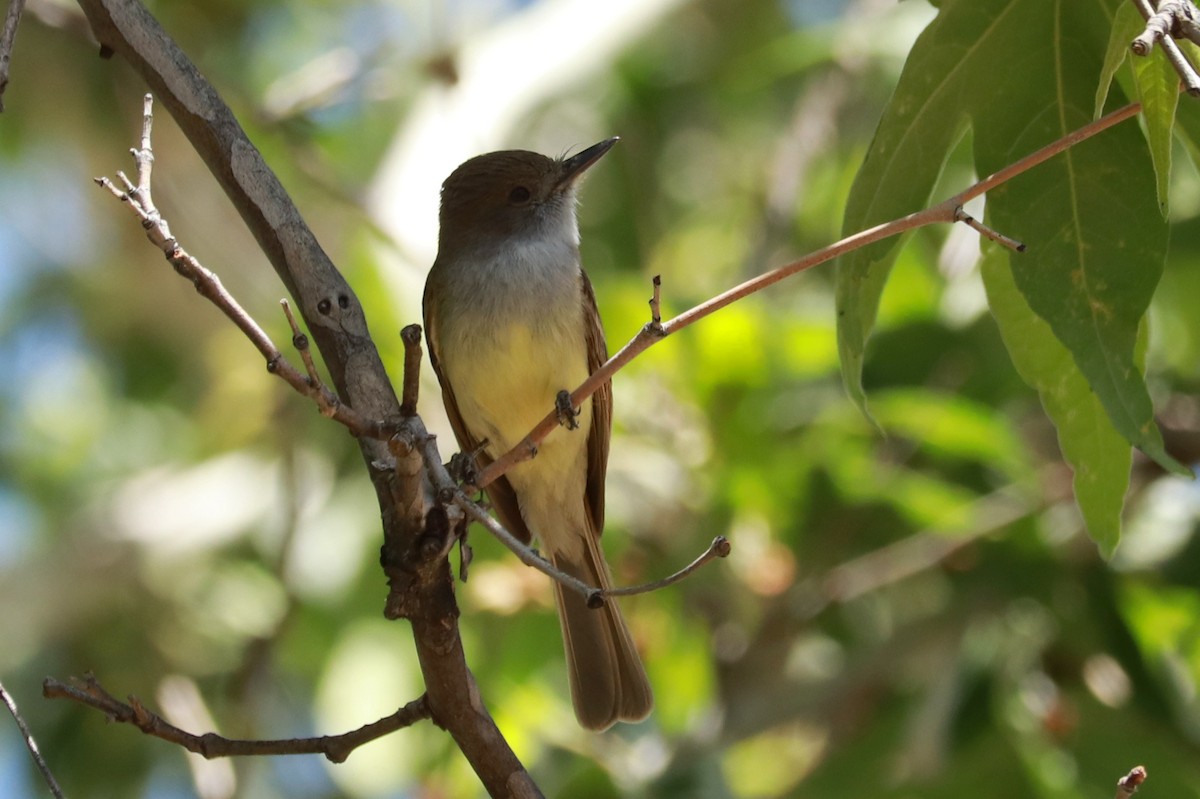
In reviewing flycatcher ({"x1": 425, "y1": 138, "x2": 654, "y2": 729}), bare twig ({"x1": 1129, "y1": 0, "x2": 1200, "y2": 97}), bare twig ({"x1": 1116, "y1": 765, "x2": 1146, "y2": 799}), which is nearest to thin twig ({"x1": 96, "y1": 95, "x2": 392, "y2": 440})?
bare twig ({"x1": 1129, "y1": 0, "x2": 1200, "y2": 97})

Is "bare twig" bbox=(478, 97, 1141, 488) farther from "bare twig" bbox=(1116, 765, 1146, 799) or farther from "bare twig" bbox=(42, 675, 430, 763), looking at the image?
"bare twig" bbox=(1116, 765, 1146, 799)

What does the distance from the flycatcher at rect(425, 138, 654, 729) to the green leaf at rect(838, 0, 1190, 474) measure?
153 centimetres

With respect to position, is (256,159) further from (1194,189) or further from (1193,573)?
(1194,189)

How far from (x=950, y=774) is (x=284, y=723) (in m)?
3.81

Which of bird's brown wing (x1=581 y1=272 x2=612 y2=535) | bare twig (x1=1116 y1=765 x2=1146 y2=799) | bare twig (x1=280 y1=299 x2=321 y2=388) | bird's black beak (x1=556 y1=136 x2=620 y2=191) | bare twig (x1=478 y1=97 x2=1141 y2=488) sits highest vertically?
bird's black beak (x1=556 y1=136 x2=620 y2=191)

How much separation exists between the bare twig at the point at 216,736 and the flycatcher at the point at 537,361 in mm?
1512

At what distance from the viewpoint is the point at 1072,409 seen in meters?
2.85

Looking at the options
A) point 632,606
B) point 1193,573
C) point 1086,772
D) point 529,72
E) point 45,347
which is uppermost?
point 45,347

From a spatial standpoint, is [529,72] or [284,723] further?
[284,723]

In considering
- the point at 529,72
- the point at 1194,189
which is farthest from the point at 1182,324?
the point at 529,72

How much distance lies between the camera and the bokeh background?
524 cm

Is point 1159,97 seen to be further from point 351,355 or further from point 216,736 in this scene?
point 216,736

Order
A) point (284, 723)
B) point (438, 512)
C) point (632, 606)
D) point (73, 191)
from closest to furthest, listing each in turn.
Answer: point (438, 512) → point (632, 606) → point (284, 723) → point (73, 191)

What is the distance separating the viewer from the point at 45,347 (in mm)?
8820
